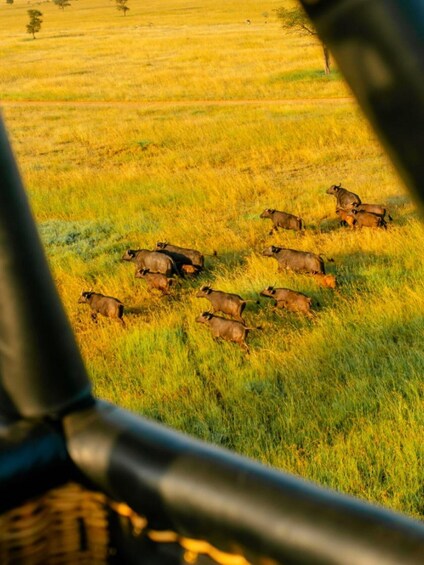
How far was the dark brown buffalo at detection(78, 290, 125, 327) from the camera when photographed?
8.31 m

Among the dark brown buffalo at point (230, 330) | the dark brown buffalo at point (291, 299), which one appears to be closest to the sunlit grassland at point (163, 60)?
the dark brown buffalo at point (291, 299)

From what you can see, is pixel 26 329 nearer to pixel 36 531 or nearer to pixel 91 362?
pixel 36 531

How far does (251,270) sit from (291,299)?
201cm

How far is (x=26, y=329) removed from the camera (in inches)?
50.0

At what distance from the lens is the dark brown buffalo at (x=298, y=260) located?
8.71 m

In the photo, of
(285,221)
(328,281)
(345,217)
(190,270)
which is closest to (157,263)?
(190,270)

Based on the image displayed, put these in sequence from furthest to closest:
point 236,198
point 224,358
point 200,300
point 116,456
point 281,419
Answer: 1. point 236,198
2. point 200,300
3. point 224,358
4. point 281,419
5. point 116,456

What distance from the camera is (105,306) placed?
8.41 meters

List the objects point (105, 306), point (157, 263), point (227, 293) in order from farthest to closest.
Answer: point (157, 263) < point (105, 306) < point (227, 293)

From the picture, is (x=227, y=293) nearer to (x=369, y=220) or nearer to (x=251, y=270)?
(x=251, y=270)

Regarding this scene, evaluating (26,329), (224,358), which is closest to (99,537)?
(26,329)

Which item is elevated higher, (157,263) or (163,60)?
(157,263)

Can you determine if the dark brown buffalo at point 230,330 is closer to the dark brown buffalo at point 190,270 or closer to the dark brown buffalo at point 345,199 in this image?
the dark brown buffalo at point 190,270

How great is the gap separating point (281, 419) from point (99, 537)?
4.01 meters
